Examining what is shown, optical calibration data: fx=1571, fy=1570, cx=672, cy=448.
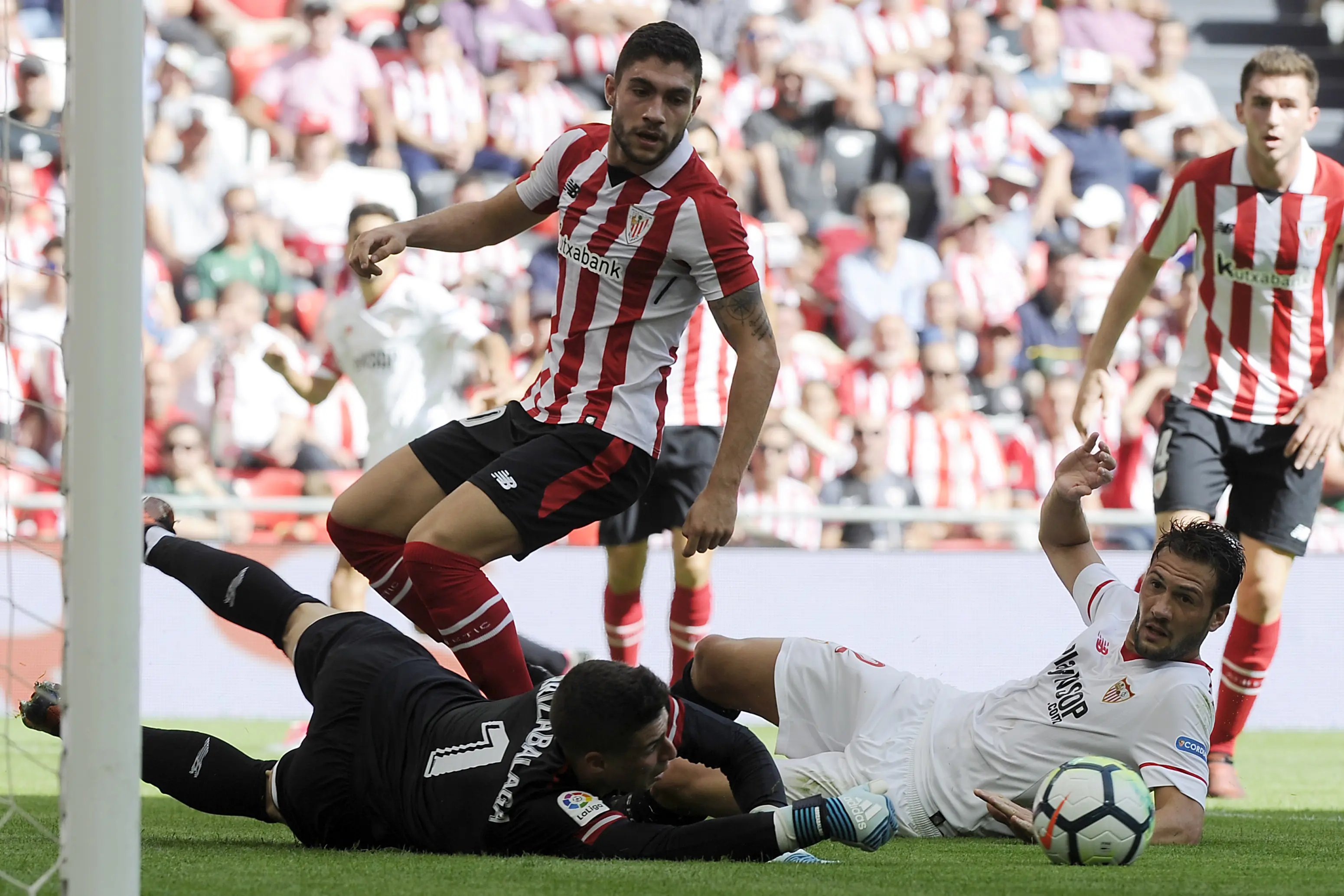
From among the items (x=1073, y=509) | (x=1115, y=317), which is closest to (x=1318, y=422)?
(x=1115, y=317)

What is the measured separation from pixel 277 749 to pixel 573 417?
3.13 metres

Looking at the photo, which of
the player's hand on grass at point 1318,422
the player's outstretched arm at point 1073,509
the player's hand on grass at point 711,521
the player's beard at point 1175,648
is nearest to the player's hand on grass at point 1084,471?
the player's outstretched arm at point 1073,509

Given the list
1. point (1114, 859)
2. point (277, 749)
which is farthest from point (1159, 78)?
point (1114, 859)

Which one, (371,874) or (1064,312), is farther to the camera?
(1064,312)

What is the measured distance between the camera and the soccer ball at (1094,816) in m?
3.65

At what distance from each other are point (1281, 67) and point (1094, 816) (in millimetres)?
3232

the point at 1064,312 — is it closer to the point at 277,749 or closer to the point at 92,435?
the point at 277,749

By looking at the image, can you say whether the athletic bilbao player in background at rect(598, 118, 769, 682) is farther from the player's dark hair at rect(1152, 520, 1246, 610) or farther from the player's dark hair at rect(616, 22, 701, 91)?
the player's dark hair at rect(1152, 520, 1246, 610)

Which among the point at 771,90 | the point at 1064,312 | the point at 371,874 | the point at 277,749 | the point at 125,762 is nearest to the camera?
the point at 125,762

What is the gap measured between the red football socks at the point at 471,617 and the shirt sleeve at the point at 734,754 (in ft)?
2.14

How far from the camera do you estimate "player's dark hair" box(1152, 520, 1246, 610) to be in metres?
4.06

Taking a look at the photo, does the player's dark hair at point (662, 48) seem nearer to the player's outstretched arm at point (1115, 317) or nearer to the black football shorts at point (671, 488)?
the player's outstretched arm at point (1115, 317)

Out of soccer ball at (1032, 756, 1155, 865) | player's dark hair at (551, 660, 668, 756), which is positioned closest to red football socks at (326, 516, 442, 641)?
player's dark hair at (551, 660, 668, 756)

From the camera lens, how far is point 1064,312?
422 inches
